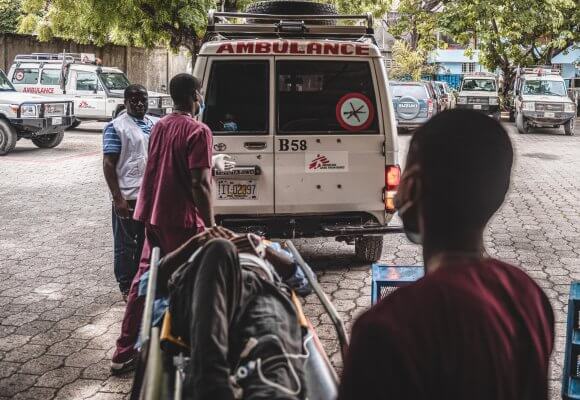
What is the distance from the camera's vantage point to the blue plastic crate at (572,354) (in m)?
3.78

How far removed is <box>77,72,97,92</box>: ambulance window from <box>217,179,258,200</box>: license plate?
15.6 metres

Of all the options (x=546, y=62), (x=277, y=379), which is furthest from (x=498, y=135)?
(x=546, y=62)

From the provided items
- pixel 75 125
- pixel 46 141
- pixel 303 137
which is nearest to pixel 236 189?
pixel 303 137

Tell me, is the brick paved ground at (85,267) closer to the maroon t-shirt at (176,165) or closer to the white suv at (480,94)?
the maroon t-shirt at (176,165)

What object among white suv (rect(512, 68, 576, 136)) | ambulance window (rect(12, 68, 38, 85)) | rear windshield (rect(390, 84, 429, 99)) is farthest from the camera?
white suv (rect(512, 68, 576, 136))

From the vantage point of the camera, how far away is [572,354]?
150 inches

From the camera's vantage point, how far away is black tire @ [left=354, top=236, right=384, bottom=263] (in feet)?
23.4

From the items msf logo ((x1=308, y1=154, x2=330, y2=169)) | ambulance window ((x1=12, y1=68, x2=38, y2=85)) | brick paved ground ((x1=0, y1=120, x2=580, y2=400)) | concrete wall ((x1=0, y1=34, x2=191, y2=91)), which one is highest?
concrete wall ((x1=0, y1=34, x2=191, y2=91))

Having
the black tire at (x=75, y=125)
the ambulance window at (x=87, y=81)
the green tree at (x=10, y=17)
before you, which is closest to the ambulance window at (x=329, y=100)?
the ambulance window at (x=87, y=81)

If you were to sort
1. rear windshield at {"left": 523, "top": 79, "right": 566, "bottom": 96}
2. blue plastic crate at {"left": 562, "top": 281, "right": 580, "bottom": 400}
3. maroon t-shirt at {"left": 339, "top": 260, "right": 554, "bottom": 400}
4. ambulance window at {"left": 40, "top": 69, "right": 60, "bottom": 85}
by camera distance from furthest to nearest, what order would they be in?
rear windshield at {"left": 523, "top": 79, "right": 566, "bottom": 96} < ambulance window at {"left": 40, "top": 69, "right": 60, "bottom": 85} < blue plastic crate at {"left": 562, "top": 281, "right": 580, "bottom": 400} < maroon t-shirt at {"left": 339, "top": 260, "right": 554, "bottom": 400}

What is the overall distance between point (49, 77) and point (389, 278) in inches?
743

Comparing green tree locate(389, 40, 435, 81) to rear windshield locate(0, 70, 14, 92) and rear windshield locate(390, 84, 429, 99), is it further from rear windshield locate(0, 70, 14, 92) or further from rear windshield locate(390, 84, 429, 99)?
rear windshield locate(0, 70, 14, 92)

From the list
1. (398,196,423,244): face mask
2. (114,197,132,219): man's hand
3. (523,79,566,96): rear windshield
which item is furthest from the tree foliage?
(398,196,423,244): face mask

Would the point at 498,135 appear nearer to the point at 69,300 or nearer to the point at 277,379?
the point at 277,379
